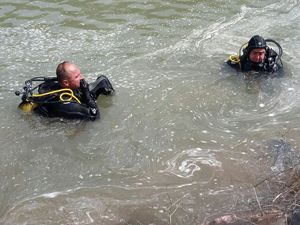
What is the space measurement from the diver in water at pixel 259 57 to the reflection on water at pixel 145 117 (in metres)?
0.19

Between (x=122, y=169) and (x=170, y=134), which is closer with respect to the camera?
(x=122, y=169)

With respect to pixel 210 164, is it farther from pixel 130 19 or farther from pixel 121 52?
pixel 130 19

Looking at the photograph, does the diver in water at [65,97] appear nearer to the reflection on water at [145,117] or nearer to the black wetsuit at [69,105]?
the black wetsuit at [69,105]

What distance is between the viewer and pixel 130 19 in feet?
31.4

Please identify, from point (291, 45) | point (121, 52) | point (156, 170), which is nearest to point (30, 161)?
point (156, 170)

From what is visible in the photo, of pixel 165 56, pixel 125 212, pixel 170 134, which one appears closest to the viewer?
pixel 125 212

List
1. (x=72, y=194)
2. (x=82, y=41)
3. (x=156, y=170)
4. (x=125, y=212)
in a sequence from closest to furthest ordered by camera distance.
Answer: (x=125, y=212)
(x=72, y=194)
(x=156, y=170)
(x=82, y=41)

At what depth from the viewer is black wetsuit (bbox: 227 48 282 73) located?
23.4 feet

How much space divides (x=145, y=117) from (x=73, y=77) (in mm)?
1092

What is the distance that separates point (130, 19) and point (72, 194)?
5379mm

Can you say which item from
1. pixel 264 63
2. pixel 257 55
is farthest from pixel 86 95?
pixel 264 63

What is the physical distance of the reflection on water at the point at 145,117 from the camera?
15.8ft

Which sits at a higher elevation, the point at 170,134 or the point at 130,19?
the point at 130,19

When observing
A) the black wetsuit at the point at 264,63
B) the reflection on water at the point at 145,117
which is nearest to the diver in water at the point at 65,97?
the reflection on water at the point at 145,117
